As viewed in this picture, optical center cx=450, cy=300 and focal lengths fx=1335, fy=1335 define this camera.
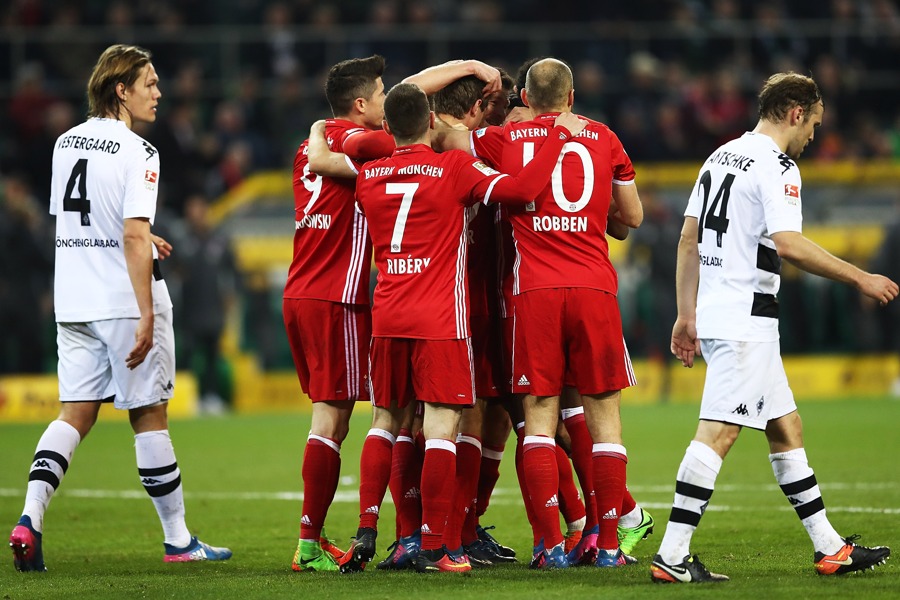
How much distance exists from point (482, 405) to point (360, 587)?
1410 millimetres

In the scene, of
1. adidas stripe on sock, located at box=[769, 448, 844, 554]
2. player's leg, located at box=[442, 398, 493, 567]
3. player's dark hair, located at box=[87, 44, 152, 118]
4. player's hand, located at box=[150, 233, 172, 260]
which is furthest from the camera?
player's hand, located at box=[150, 233, 172, 260]

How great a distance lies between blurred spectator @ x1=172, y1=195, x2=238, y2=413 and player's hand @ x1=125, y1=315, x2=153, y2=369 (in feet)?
35.2

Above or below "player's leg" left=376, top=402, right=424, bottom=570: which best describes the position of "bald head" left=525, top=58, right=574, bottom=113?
above

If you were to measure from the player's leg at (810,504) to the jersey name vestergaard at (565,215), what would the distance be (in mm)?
1089

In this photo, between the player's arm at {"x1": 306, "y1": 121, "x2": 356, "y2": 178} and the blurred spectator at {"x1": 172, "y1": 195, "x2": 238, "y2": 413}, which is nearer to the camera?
the player's arm at {"x1": 306, "y1": 121, "x2": 356, "y2": 178}

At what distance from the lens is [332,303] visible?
22.6 feet

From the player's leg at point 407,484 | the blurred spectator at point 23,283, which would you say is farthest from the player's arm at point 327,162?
the blurred spectator at point 23,283

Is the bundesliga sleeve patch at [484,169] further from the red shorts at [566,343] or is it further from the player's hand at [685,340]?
the player's hand at [685,340]

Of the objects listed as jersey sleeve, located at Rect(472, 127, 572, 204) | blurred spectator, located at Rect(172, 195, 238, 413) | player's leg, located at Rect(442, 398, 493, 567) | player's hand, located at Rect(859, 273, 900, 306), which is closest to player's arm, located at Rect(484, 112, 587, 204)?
jersey sleeve, located at Rect(472, 127, 572, 204)

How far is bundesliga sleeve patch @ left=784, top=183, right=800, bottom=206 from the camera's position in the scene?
605cm

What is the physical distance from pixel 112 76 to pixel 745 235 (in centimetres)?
347

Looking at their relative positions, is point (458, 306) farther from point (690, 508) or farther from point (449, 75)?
point (690, 508)

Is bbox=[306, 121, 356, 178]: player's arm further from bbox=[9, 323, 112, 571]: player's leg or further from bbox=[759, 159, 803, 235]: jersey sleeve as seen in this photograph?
bbox=[759, 159, 803, 235]: jersey sleeve

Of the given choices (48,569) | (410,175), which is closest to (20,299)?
(48,569)
